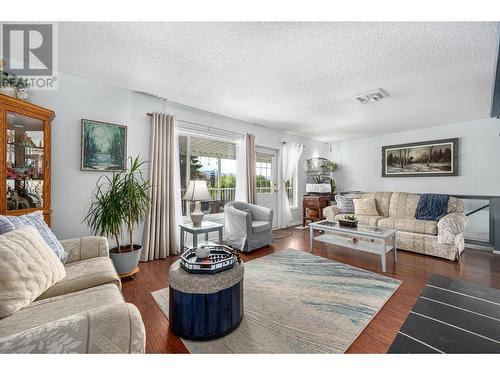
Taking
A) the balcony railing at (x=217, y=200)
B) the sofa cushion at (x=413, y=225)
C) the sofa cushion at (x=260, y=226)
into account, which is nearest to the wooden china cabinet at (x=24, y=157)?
the balcony railing at (x=217, y=200)

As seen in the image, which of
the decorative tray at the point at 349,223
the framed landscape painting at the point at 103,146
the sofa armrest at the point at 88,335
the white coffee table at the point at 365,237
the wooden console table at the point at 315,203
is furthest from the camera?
the wooden console table at the point at 315,203

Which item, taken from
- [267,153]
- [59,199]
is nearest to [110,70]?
[59,199]

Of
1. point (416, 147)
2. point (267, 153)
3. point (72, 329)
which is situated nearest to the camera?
point (72, 329)

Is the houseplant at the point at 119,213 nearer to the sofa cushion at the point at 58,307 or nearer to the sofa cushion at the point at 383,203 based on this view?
the sofa cushion at the point at 58,307

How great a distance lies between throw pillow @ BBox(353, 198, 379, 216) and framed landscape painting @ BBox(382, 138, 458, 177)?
129 centimetres

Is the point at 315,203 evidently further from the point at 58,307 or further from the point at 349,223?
the point at 58,307

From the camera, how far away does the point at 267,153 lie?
5098 millimetres

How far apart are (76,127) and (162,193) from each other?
4.21 ft

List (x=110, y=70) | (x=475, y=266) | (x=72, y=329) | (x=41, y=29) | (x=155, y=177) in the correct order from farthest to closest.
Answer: (x=155, y=177) → (x=475, y=266) → (x=110, y=70) → (x=41, y=29) → (x=72, y=329)

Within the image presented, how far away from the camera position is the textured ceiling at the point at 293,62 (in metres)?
1.74

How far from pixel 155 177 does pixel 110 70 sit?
138cm

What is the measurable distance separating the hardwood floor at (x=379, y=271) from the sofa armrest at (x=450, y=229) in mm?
315
